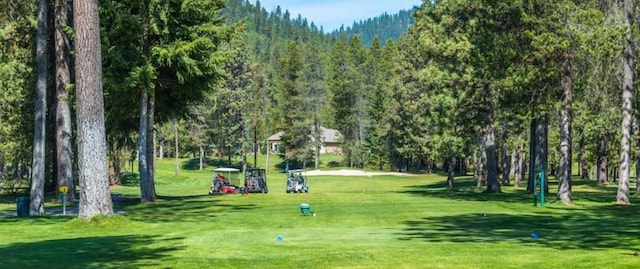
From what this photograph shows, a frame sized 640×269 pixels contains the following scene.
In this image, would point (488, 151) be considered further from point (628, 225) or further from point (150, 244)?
point (150, 244)

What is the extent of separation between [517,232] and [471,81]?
20.4 metres

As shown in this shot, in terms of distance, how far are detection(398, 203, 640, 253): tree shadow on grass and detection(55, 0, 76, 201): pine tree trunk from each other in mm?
17841

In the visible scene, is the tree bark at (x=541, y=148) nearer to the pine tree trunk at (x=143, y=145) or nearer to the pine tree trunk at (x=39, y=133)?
the pine tree trunk at (x=143, y=145)

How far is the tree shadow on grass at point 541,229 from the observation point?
15234mm

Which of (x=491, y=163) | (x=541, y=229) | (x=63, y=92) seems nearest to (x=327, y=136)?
(x=491, y=163)

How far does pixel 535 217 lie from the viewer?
23.4m

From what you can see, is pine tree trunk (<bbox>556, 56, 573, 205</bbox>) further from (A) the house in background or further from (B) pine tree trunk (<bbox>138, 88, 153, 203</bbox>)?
(A) the house in background

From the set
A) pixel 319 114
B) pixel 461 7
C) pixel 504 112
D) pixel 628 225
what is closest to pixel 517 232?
pixel 628 225

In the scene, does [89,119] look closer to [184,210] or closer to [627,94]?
[184,210]

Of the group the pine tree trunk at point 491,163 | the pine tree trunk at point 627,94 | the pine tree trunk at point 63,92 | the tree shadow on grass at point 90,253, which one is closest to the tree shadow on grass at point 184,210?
the pine tree trunk at point 63,92

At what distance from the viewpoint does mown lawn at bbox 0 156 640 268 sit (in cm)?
1212

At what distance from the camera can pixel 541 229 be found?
735 inches

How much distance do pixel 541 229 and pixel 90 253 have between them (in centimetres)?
1151

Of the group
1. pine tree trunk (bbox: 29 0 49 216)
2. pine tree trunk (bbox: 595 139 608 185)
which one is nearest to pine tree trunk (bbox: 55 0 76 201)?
pine tree trunk (bbox: 29 0 49 216)
